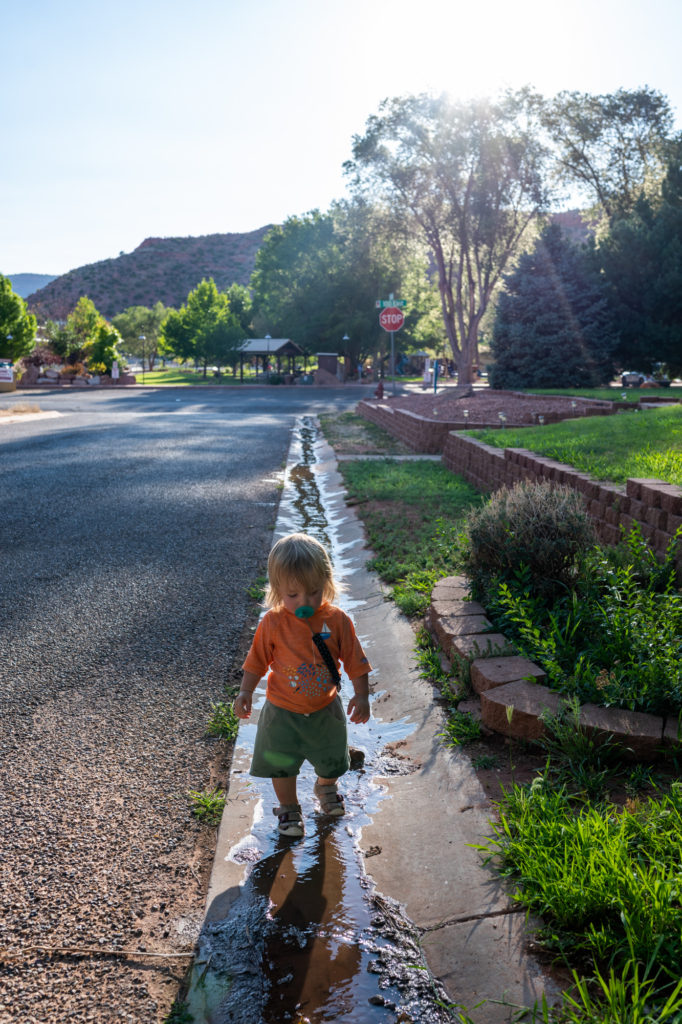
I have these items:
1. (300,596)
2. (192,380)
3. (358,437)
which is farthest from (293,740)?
(192,380)

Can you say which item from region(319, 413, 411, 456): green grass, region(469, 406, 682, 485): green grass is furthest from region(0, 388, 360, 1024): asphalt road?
region(319, 413, 411, 456): green grass

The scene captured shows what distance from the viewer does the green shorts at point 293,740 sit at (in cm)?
322

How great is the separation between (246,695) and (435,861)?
0.95 m

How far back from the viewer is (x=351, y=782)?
3.70m

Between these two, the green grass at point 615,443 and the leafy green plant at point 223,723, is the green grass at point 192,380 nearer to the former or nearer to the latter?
the green grass at point 615,443

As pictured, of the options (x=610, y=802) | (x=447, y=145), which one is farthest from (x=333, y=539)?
(x=447, y=145)

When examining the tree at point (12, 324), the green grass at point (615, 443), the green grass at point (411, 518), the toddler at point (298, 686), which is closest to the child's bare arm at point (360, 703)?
the toddler at point (298, 686)

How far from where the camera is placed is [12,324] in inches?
2159

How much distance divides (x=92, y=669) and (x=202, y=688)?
2.31 feet

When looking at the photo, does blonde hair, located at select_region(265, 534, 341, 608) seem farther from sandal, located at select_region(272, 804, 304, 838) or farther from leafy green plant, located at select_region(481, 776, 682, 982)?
leafy green plant, located at select_region(481, 776, 682, 982)

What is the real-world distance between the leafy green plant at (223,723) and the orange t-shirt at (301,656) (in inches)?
32.9

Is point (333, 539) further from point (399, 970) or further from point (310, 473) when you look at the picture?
point (399, 970)

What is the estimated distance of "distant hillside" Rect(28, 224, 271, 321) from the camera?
14975 cm

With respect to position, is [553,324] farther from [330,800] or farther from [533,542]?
[330,800]
